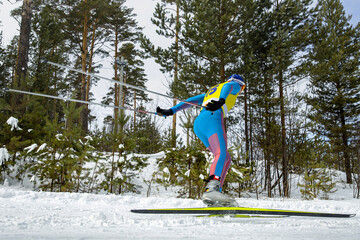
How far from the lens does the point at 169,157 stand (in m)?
5.84

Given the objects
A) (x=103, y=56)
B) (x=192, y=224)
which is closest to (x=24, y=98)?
(x=192, y=224)

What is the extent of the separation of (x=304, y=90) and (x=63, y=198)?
888 centimetres

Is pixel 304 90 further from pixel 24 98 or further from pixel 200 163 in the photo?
pixel 24 98

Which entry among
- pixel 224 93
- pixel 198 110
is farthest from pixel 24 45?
pixel 224 93

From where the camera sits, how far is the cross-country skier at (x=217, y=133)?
2.64 m

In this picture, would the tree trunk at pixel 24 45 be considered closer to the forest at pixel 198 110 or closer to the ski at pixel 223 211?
the forest at pixel 198 110

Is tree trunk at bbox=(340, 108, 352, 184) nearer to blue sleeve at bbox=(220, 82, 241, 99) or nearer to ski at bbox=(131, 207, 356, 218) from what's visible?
blue sleeve at bbox=(220, 82, 241, 99)

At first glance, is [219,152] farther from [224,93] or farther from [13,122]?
[13,122]

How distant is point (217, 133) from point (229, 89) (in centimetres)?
54

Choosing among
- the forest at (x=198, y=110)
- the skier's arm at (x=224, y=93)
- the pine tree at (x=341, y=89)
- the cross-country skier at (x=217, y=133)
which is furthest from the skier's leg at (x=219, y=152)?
the pine tree at (x=341, y=89)

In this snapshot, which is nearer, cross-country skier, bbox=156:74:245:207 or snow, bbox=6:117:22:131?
cross-country skier, bbox=156:74:245:207

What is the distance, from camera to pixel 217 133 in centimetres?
288

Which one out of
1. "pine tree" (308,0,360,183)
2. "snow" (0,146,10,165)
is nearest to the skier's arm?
"snow" (0,146,10,165)

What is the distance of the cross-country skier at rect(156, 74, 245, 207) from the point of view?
2639mm
